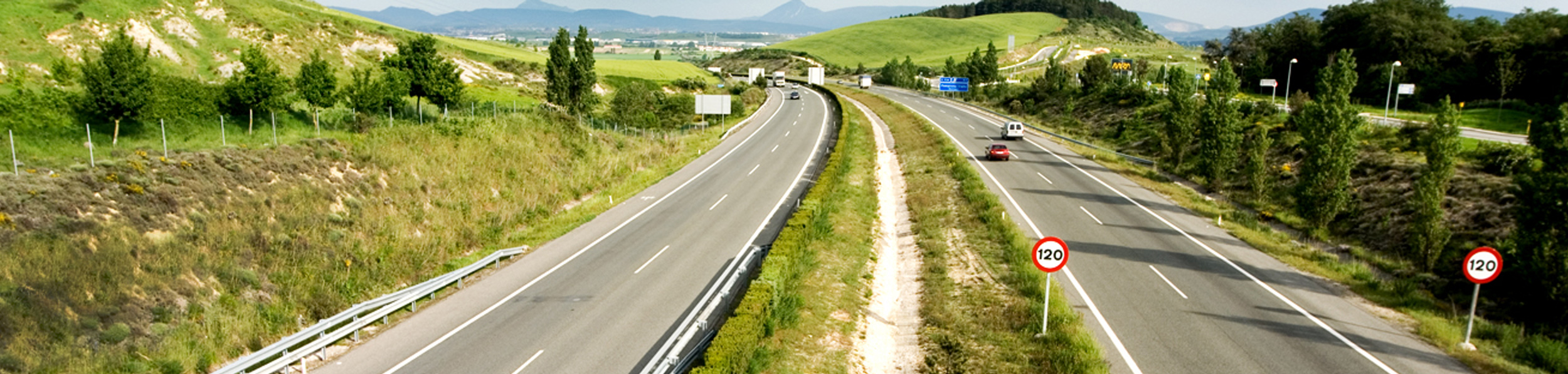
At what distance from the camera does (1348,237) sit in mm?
32906

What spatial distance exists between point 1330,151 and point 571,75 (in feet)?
138

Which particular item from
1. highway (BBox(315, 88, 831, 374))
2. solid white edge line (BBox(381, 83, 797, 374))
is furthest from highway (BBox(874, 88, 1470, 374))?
solid white edge line (BBox(381, 83, 797, 374))

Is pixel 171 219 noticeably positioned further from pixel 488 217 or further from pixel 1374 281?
pixel 1374 281

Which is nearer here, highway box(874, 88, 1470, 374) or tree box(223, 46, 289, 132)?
highway box(874, 88, 1470, 374)

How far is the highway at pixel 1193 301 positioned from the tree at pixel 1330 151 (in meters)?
4.21

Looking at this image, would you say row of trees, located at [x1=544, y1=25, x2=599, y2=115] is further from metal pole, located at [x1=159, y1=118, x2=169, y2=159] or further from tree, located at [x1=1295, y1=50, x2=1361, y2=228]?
tree, located at [x1=1295, y1=50, x2=1361, y2=228]

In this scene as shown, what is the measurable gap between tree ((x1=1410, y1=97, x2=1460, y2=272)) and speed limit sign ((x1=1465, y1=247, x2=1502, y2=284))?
34.2 feet

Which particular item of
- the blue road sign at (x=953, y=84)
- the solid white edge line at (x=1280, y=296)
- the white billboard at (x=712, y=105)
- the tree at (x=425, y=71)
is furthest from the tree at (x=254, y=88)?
the blue road sign at (x=953, y=84)

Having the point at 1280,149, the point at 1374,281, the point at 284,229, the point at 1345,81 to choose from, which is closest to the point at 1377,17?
the point at 1280,149

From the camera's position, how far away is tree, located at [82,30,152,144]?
27031 millimetres

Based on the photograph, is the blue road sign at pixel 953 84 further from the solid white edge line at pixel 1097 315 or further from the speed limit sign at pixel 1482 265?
the speed limit sign at pixel 1482 265

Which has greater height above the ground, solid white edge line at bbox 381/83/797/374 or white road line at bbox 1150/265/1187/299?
white road line at bbox 1150/265/1187/299

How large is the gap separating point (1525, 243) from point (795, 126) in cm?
5618

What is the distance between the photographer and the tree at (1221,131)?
1612 inches
